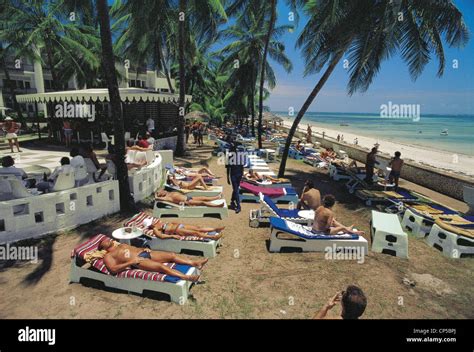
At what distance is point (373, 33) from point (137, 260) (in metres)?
10.4

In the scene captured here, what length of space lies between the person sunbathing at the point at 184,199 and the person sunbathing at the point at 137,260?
2.73m

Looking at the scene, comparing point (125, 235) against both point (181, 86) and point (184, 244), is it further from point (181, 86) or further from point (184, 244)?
point (181, 86)

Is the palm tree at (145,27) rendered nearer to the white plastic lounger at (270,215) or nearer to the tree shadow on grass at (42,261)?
the white plastic lounger at (270,215)

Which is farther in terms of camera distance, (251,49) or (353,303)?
(251,49)

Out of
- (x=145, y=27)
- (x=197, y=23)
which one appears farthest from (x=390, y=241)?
(x=145, y=27)

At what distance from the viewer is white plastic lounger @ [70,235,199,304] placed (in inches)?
162

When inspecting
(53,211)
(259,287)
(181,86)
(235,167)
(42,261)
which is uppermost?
(181,86)

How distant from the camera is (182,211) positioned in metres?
7.48

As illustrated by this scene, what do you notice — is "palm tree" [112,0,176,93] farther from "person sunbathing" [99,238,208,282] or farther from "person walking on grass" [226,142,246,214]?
"person sunbathing" [99,238,208,282]

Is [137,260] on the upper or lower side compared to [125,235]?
lower

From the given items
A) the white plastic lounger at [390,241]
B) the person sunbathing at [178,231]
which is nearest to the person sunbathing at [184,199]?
the person sunbathing at [178,231]

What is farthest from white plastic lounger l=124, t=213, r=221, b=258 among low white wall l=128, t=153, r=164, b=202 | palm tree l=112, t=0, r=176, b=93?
palm tree l=112, t=0, r=176, b=93

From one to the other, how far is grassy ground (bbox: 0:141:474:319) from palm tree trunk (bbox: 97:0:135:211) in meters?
1.26

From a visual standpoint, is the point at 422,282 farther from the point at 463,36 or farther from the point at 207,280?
the point at 463,36
